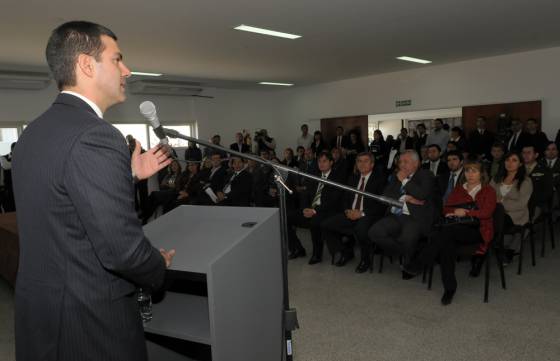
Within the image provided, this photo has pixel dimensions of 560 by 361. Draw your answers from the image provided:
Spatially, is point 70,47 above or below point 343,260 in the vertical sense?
above

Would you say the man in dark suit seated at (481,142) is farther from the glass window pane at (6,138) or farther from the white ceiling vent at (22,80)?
the glass window pane at (6,138)

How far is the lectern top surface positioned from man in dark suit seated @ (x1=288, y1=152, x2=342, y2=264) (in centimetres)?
238

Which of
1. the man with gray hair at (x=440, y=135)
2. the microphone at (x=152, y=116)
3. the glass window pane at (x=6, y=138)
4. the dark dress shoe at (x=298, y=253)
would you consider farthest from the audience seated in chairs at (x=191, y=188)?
the microphone at (x=152, y=116)

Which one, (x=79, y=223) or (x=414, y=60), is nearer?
(x=79, y=223)

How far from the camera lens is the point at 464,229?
3.31 meters

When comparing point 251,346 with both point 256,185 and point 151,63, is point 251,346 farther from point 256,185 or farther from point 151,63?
point 151,63

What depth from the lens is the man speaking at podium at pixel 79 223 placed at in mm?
932

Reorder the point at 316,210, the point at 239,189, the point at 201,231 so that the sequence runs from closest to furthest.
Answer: the point at 201,231
the point at 316,210
the point at 239,189

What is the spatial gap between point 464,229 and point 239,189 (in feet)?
10.3

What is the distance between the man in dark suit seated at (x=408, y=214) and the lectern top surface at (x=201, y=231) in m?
1.98

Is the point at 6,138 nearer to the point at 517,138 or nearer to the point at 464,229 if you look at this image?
the point at 464,229

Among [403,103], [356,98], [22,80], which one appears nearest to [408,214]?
[403,103]

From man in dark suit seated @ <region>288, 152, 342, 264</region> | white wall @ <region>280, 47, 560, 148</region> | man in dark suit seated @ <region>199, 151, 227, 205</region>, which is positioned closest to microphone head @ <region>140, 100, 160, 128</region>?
man in dark suit seated @ <region>288, 152, 342, 264</region>

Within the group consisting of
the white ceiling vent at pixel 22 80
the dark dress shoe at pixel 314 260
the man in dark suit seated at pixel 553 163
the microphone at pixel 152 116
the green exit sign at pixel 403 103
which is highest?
the white ceiling vent at pixel 22 80
